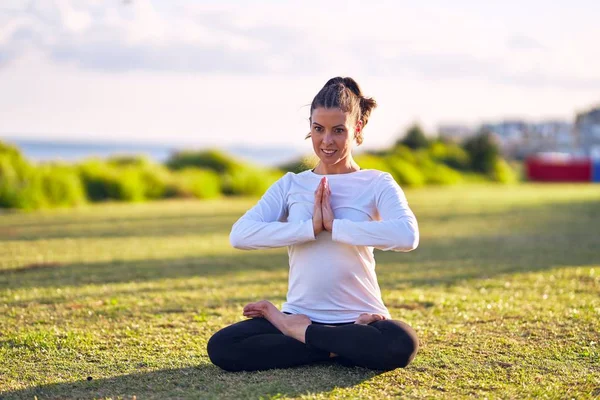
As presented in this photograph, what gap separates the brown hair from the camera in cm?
422

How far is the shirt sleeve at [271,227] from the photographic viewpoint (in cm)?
412

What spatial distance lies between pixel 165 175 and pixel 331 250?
50.6 feet

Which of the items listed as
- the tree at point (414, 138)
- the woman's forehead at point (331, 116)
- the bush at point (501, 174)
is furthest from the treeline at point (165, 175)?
the woman's forehead at point (331, 116)

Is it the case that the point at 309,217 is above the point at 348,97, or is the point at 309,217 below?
below

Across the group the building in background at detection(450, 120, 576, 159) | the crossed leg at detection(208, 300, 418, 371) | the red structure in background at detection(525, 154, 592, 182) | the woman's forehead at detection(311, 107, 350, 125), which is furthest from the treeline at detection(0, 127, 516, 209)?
the crossed leg at detection(208, 300, 418, 371)

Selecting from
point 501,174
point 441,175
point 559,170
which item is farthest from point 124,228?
point 559,170

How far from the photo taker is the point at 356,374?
3984 millimetres

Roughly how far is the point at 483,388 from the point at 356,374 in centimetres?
64

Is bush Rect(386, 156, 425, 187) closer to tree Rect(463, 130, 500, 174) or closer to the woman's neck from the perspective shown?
tree Rect(463, 130, 500, 174)

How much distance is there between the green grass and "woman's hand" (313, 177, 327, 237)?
740 millimetres

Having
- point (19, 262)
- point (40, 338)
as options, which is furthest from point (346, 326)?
point (19, 262)

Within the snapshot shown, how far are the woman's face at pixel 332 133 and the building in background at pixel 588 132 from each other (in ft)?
94.8

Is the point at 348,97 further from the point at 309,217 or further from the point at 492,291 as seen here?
the point at 492,291

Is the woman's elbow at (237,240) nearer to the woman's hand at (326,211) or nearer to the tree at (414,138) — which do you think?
the woman's hand at (326,211)
